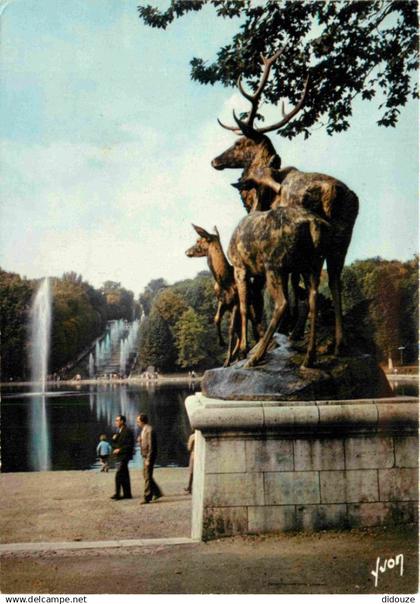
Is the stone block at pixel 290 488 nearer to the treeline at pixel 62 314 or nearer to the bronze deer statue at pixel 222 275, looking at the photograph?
the bronze deer statue at pixel 222 275

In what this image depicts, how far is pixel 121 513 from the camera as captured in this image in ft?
36.8

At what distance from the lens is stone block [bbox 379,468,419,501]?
782 centimetres

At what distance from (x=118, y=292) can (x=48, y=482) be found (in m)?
61.6

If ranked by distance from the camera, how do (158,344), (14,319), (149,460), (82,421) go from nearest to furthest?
(149,460) → (82,421) → (14,319) → (158,344)

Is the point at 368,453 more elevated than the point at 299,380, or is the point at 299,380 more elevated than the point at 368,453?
the point at 299,380

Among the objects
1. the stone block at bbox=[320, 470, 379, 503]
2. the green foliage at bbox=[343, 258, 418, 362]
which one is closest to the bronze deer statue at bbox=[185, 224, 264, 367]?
the stone block at bbox=[320, 470, 379, 503]

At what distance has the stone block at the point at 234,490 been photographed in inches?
305

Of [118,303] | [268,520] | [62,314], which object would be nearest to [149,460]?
[268,520]

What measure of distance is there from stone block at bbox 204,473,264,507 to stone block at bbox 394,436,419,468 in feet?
5.06

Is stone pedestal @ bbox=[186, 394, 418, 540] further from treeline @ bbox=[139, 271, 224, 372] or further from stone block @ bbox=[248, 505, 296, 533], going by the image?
treeline @ bbox=[139, 271, 224, 372]

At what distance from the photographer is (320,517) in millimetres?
7750

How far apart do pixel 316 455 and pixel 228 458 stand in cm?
96

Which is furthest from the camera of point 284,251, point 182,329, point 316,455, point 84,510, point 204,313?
point 204,313

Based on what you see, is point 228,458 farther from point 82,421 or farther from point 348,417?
point 82,421
